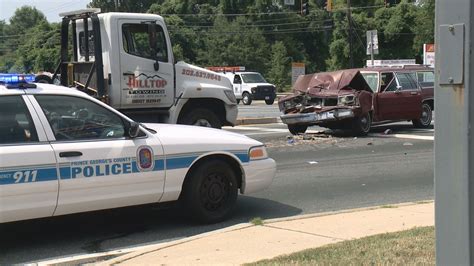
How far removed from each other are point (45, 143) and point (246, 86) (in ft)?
105

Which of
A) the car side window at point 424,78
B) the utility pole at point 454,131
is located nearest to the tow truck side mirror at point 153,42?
the car side window at point 424,78

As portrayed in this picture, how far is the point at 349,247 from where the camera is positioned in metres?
5.36

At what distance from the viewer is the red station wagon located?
50.9ft

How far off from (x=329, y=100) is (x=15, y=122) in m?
11.3

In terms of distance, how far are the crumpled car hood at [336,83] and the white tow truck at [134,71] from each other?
13.2 feet

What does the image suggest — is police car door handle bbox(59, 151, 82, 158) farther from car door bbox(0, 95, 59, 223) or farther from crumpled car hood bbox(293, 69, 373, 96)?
crumpled car hood bbox(293, 69, 373, 96)

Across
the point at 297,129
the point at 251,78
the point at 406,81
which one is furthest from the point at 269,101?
the point at 297,129

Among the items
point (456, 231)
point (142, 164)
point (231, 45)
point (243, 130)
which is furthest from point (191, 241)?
point (231, 45)

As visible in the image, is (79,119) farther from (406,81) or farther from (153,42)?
(406,81)

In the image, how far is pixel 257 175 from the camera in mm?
7105

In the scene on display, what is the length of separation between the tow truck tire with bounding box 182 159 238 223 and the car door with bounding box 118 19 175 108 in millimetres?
5352

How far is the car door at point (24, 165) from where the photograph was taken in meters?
5.39

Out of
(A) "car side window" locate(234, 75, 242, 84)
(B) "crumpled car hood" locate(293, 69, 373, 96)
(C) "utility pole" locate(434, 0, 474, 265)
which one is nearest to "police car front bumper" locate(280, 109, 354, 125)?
(B) "crumpled car hood" locate(293, 69, 373, 96)

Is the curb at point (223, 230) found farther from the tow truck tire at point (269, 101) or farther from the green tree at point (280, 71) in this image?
the green tree at point (280, 71)
